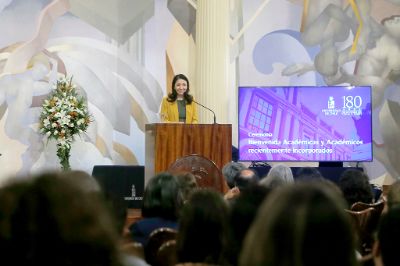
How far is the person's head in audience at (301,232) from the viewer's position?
135 centimetres

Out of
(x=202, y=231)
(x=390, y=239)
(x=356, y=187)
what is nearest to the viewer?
(x=390, y=239)

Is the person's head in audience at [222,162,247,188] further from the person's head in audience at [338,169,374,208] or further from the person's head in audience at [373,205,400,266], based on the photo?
the person's head in audience at [373,205,400,266]

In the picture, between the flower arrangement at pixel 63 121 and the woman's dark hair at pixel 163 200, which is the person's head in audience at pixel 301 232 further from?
the flower arrangement at pixel 63 121

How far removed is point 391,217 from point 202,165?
4107mm

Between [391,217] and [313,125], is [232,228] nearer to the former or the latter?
[391,217]

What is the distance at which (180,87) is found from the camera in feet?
21.8

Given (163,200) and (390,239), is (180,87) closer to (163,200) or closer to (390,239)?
(163,200)

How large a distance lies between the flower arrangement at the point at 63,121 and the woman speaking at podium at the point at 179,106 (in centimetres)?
186

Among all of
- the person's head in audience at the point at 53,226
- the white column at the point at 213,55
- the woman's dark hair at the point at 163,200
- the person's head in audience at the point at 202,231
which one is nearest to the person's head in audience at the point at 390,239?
the person's head in audience at the point at 202,231

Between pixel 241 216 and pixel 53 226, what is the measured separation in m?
1.08

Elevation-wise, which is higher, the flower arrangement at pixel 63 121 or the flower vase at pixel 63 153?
the flower arrangement at pixel 63 121

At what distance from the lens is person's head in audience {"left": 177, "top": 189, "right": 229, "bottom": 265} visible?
7.57 ft

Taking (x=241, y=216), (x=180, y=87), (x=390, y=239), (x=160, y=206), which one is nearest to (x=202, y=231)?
(x=241, y=216)

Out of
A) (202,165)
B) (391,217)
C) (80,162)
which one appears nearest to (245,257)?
(391,217)
